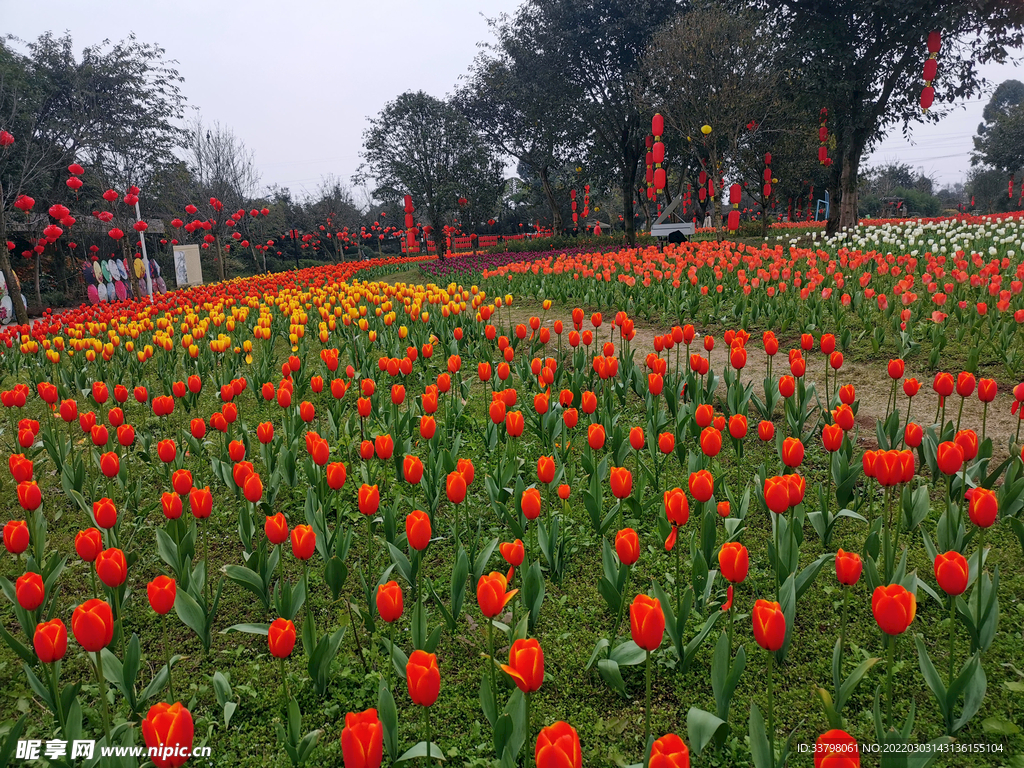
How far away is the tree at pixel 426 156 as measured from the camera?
72.6ft

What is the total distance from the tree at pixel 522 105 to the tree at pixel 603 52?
0.45 meters

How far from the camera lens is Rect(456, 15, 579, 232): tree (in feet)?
87.9

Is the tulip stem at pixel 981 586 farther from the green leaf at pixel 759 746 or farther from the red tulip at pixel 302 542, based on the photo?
the red tulip at pixel 302 542

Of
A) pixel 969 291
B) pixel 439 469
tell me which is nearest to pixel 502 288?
pixel 969 291

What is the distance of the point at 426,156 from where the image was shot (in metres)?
22.6

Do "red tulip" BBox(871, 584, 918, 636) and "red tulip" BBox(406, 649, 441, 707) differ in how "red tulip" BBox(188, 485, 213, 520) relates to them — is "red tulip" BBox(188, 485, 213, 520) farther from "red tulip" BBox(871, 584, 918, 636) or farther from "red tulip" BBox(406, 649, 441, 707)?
"red tulip" BBox(871, 584, 918, 636)

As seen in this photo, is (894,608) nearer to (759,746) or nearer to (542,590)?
(759,746)

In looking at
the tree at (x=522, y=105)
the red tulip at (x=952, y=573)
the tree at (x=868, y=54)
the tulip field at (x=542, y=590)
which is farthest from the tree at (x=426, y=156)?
the red tulip at (x=952, y=573)

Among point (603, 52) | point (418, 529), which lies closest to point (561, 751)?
point (418, 529)

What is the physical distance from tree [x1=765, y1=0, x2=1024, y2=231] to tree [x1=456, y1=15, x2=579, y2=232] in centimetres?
965

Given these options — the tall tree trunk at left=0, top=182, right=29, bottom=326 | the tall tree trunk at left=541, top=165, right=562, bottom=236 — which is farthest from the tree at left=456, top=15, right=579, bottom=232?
the tall tree trunk at left=0, top=182, right=29, bottom=326

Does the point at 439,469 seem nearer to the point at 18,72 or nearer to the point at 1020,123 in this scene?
the point at 18,72

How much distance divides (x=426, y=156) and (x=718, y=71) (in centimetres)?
1035

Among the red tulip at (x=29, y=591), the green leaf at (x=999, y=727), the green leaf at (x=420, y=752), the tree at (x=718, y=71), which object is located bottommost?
the green leaf at (x=999, y=727)
